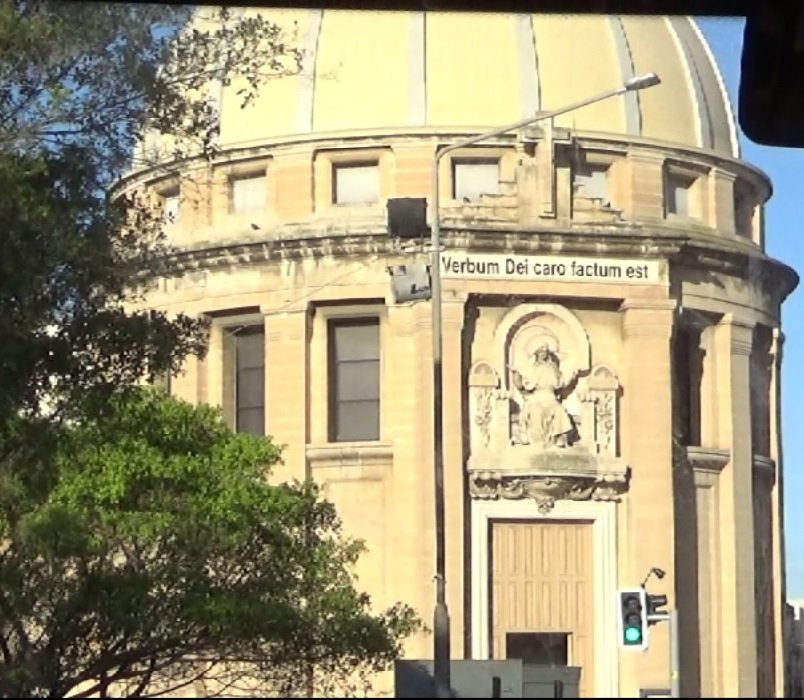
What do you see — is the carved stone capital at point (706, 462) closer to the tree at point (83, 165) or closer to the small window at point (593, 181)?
the small window at point (593, 181)

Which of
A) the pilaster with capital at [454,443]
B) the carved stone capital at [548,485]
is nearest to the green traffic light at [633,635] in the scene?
the pilaster with capital at [454,443]

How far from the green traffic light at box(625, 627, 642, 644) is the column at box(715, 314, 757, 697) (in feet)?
54.0

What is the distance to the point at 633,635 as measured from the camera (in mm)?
25203

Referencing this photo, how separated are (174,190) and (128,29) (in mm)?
18457

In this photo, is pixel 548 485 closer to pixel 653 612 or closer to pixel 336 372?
pixel 336 372

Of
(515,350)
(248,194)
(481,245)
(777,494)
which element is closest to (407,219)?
(481,245)

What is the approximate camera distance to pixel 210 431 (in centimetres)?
2786

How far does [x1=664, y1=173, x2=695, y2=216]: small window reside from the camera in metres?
44.7

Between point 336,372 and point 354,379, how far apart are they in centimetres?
39

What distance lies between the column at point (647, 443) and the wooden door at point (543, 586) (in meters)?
0.90

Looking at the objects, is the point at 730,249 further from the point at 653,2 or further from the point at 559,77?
the point at 653,2

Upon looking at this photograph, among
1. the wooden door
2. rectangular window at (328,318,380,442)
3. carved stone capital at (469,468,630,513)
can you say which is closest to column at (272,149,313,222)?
rectangular window at (328,318,380,442)

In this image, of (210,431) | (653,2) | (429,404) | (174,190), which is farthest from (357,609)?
(653,2)

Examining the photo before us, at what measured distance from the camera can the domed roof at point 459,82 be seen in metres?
43.2
